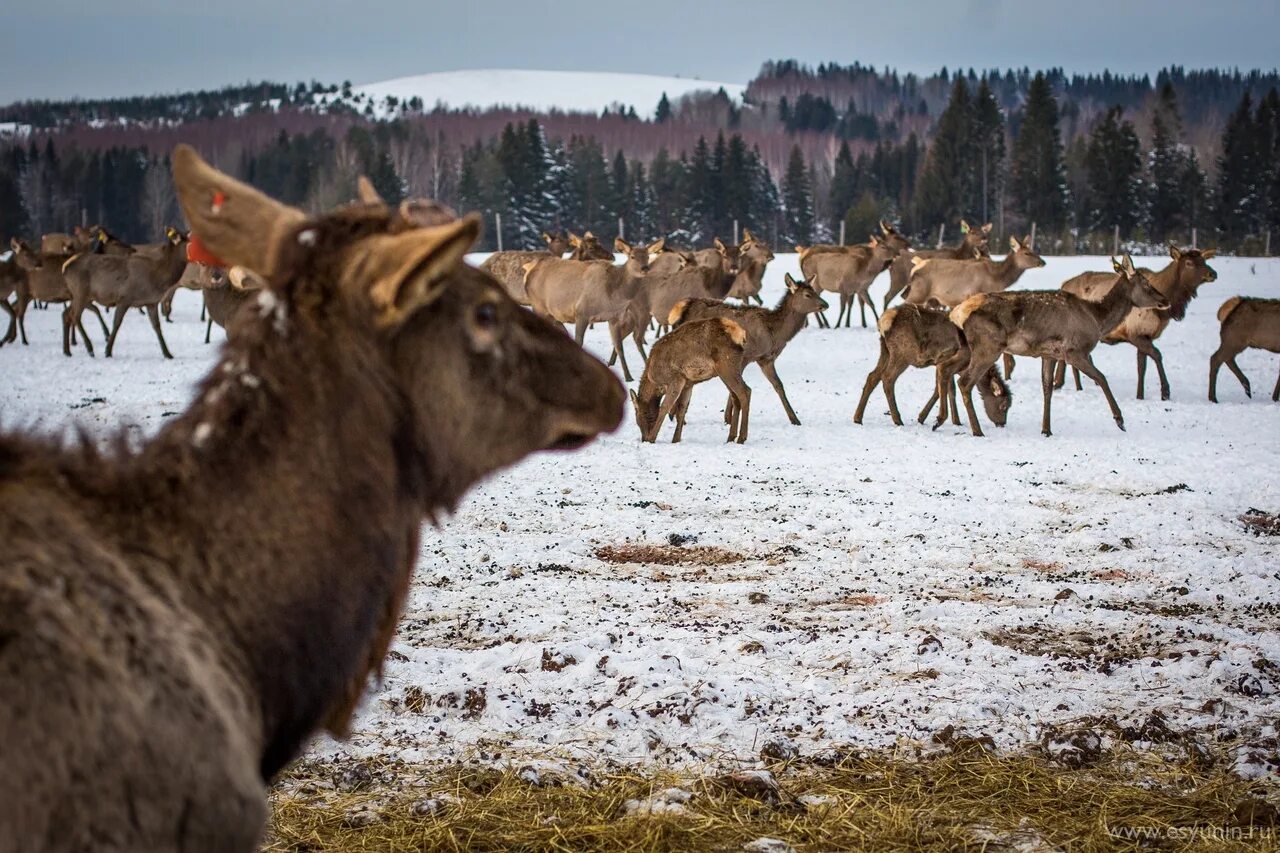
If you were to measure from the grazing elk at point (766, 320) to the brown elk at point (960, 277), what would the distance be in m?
9.39

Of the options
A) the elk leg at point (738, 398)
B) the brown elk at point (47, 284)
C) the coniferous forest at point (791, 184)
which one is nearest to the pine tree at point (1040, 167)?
the coniferous forest at point (791, 184)

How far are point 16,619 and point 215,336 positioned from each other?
24.9 m

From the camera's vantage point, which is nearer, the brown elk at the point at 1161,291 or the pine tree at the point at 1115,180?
the brown elk at the point at 1161,291

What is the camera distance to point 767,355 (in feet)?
51.1

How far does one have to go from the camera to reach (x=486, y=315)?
2.58m

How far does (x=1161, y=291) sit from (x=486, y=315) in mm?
20308

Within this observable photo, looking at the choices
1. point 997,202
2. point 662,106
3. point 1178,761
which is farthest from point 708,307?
point 662,106

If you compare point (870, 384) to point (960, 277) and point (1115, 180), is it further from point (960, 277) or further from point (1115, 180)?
point (1115, 180)

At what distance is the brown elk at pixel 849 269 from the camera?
91.9 feet

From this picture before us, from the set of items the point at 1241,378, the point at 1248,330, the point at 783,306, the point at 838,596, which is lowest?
the point at 838,596

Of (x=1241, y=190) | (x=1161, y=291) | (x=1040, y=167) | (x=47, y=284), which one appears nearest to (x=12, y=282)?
(x=47, y=284)

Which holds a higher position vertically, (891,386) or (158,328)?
(158,328)

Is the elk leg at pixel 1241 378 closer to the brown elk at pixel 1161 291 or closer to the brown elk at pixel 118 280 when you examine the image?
the brown elk at pixel 1161 291

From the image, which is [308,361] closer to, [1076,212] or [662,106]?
[1076,212]
